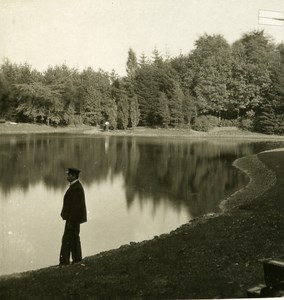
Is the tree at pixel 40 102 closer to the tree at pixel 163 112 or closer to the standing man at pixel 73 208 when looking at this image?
the standing man at pixel 73 208

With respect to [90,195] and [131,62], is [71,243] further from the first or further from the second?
[131,62]

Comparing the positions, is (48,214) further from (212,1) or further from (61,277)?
(212,1)

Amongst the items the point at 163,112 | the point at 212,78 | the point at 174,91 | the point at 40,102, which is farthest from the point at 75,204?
the point at 212,78

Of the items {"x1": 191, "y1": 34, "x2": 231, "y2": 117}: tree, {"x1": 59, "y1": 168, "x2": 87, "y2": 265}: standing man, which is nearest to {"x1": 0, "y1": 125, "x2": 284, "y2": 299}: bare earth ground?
{"x1": 59, "y1": 168, "x2": 87, "y2": 265}: standing man

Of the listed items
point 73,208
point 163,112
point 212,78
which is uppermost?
point 212,78

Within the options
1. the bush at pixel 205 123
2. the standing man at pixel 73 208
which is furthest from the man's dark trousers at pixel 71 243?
the bush at pixel 205 123

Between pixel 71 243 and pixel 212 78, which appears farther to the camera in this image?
pixel 212 78

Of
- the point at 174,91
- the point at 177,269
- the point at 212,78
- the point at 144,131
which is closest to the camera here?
the point at 177,269
